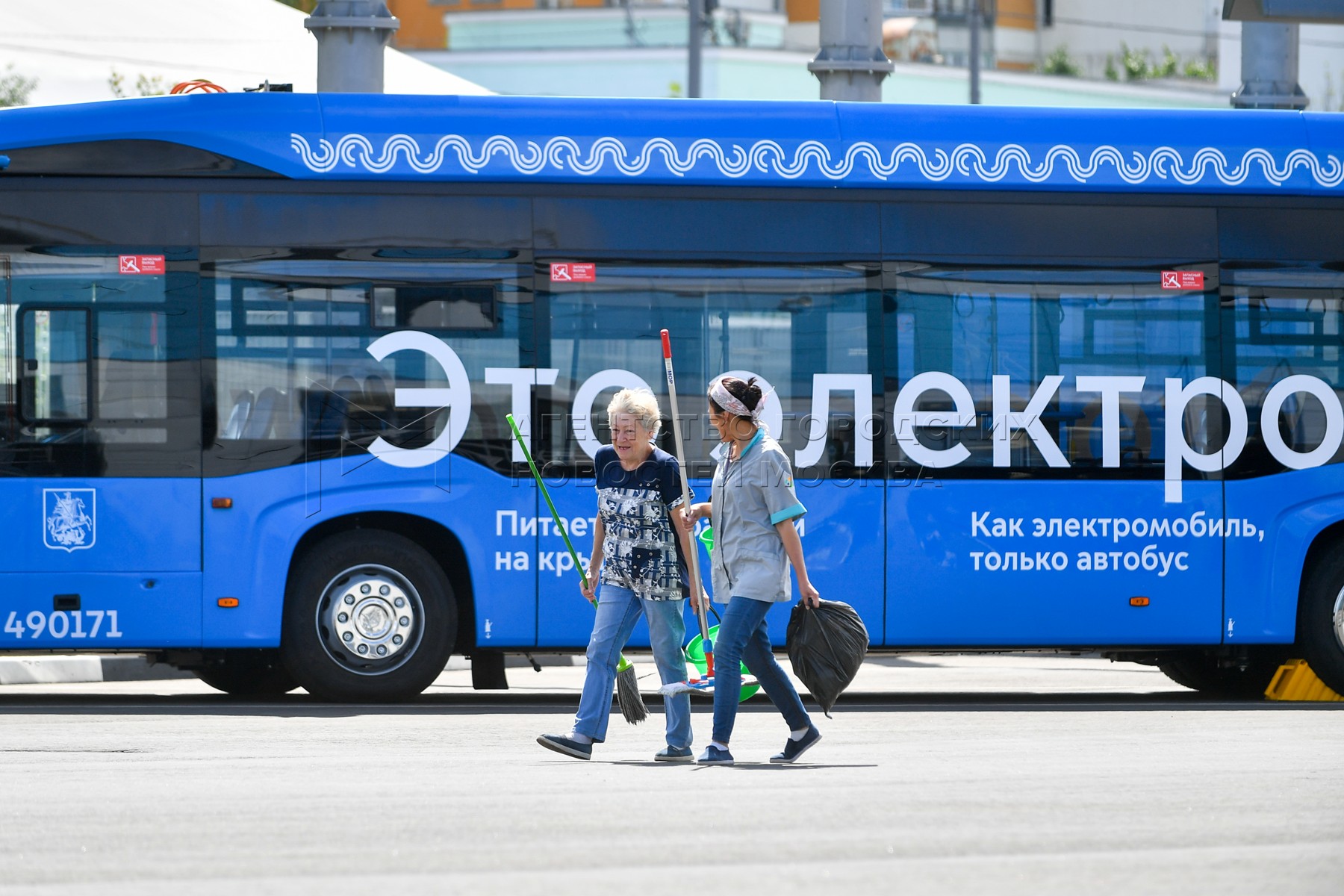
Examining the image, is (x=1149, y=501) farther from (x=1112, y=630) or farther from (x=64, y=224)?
(x=64, y=224)

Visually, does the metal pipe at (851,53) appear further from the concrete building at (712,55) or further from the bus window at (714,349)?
the concrete building at (712,55)

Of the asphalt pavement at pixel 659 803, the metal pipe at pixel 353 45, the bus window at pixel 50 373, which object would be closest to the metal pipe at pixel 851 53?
the metal pipe at pixel 353 45

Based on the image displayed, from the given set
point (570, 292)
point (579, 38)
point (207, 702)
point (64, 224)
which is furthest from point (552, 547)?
point (579, 38)

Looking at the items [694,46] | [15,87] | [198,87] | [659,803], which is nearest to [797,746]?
[659,803]

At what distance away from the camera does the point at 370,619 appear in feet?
38.9

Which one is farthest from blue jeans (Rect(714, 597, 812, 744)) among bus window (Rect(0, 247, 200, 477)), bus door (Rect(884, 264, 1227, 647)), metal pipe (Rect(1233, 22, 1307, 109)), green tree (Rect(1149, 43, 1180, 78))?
green tree (Rect(1149, 43, 1180, 78))

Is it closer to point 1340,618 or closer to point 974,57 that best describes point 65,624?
point 1340,618

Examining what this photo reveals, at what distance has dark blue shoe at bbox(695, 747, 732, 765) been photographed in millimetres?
9125

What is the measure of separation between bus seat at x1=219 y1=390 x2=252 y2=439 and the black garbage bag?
A: 3.86 m

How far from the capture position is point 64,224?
38.2ft

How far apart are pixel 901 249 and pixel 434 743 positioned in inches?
169

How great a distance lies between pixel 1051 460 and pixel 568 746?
4225 millimetres

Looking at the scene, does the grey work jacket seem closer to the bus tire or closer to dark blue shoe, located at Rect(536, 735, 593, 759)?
dark blue shoe, located at Rect(536, 735, 593, 759)

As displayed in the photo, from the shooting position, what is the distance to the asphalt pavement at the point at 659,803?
627cm
